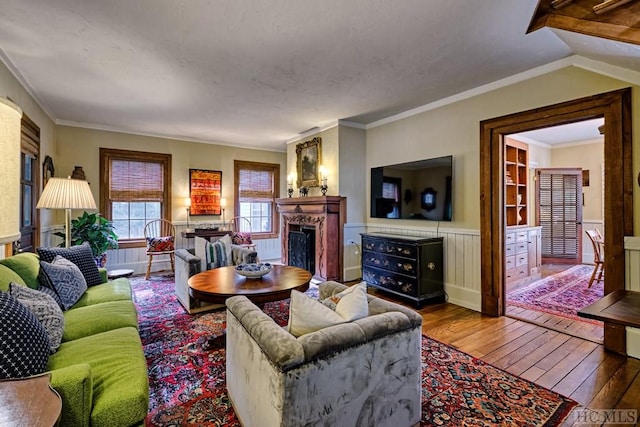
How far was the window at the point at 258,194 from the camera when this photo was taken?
657cm

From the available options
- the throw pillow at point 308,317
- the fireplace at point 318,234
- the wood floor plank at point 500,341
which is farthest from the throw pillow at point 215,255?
the wood floor plank at point 500,341

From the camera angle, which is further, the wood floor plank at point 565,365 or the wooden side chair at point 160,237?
the wooden side chair at point 160,237

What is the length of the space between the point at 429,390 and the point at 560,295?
10.7 ft

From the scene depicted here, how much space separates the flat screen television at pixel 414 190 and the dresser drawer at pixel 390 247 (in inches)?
20.4

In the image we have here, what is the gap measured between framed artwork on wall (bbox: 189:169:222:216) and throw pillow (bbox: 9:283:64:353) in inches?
172

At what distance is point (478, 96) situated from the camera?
350 cm

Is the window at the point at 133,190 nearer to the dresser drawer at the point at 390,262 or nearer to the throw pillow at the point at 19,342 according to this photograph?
the dresser drawer at the point at 390,262

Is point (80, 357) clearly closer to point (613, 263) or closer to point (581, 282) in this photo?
point (613, 263)

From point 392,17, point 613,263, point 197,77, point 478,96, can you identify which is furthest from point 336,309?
point 478,96

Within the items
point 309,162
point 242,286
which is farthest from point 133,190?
point 242,286

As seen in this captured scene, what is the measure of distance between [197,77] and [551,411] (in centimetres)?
397

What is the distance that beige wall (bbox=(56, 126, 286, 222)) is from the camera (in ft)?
16.2

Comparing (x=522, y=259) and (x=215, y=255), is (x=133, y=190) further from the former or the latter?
(x=522, y=259)

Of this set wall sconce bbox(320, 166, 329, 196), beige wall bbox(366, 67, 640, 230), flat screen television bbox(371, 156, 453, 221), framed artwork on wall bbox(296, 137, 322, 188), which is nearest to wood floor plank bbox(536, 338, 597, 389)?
beige wall bbox(366, 67, 640, 230)
